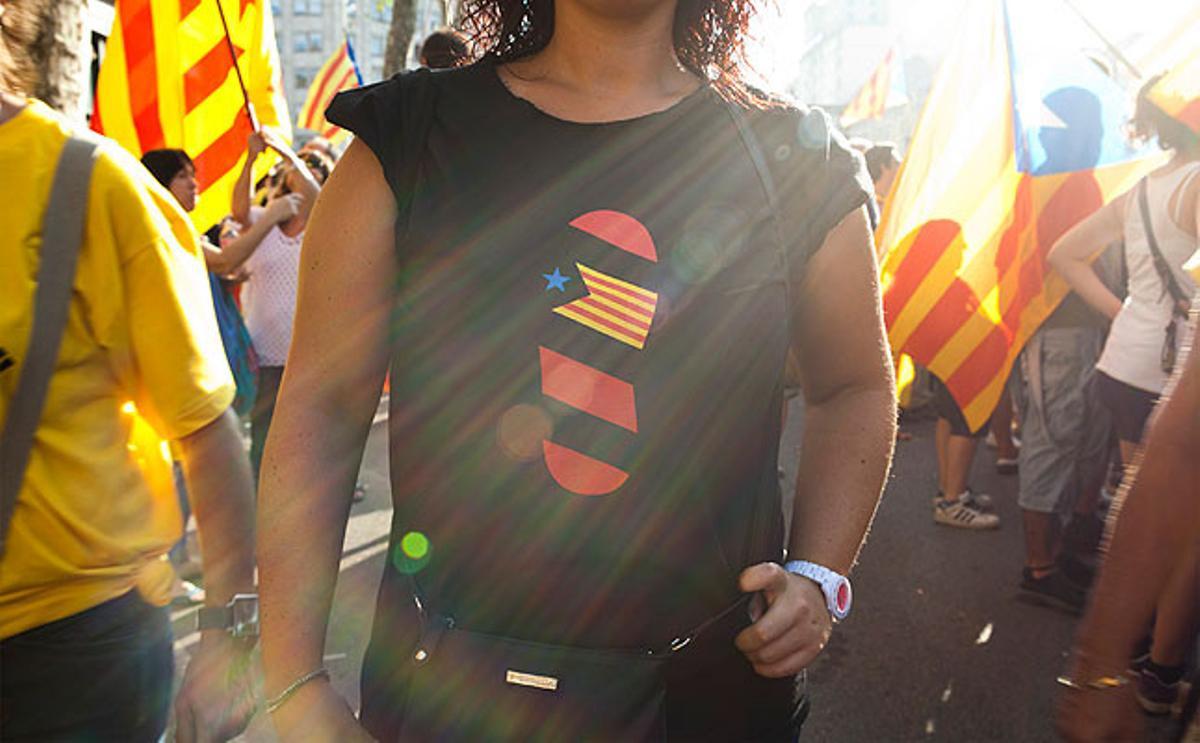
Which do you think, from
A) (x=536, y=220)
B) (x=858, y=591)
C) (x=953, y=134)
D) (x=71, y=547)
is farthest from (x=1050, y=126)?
(x=71, y=547)

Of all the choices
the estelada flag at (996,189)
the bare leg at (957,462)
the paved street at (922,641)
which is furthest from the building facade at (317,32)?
the paved street at (922,641)

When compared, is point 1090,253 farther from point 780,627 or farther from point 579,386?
point 579,386

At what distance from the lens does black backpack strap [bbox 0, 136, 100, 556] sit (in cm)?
140

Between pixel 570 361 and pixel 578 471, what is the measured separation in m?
0.13

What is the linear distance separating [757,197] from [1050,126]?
404cm

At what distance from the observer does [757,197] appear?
1247mm

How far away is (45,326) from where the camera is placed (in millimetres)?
1415

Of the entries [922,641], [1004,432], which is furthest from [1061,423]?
[1004,432]

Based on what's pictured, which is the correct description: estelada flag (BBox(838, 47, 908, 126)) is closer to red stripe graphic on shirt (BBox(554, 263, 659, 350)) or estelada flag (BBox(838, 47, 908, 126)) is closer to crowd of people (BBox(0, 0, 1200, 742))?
crowd of people (BBox(0, 0, 1200, 742))

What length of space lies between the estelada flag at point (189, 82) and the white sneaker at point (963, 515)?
405cm

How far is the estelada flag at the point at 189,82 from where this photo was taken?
4586 mm

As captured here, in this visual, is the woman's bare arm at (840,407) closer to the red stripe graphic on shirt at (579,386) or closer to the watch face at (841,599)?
the watch face at (841,599)

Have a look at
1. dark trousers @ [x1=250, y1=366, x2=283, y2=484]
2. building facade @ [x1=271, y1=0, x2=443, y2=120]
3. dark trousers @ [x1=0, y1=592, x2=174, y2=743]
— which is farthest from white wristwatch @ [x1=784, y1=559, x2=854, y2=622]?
building facade @ [x1=271, y1=0, x2=443, y2=120]

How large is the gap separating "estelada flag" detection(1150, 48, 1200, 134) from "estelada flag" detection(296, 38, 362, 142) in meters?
7.52
